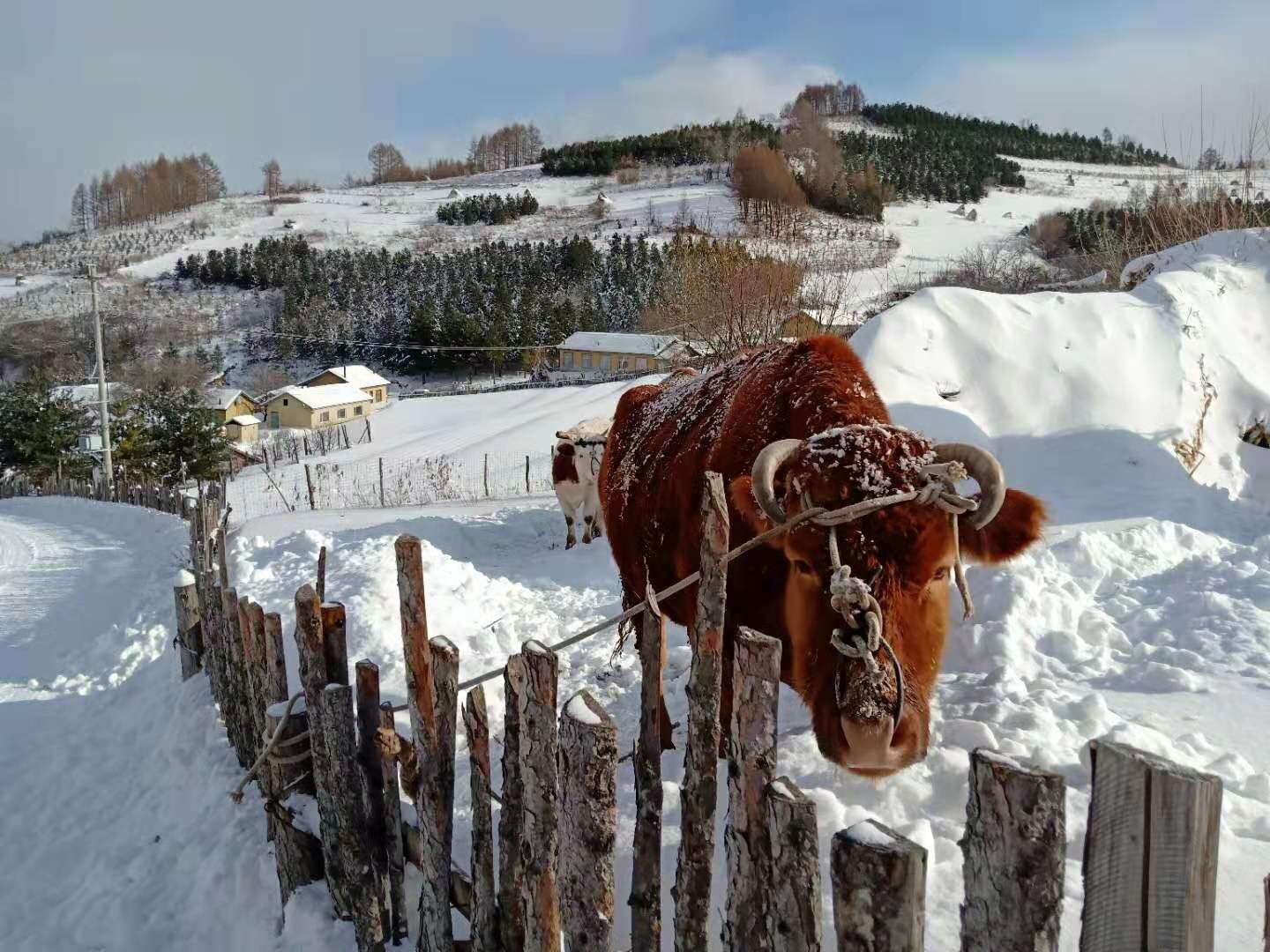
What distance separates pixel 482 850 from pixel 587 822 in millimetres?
845

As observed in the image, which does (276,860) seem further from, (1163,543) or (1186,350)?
(1186,350)

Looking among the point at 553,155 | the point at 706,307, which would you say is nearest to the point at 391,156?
the point at 553,155

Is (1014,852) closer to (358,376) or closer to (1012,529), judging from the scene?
(1012,529)

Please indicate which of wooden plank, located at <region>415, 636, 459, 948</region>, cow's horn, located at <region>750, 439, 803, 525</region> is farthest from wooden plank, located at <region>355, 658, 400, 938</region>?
cow's horn, located at <region>750, 439, 803, 525</region>

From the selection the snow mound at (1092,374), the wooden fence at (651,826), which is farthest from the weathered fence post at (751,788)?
the snow mound at (1092,374)

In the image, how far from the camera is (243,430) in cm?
5044

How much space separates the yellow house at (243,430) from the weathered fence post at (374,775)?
171 feet

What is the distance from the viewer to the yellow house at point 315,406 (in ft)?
166

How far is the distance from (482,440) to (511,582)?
80.1ft

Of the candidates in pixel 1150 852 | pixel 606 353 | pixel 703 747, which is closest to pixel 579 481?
pixel 703 747

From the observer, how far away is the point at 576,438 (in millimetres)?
13578

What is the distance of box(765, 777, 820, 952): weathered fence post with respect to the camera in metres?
1.62

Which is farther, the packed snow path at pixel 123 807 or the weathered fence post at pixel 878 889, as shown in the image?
the packed snow path at pixel 123 807

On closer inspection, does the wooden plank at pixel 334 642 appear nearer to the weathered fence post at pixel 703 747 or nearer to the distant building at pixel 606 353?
the weathered fence post at pixel 703 747
